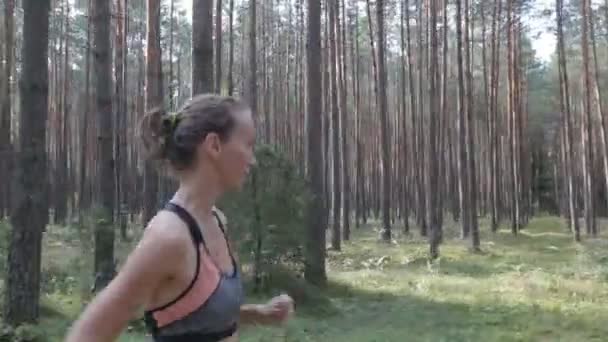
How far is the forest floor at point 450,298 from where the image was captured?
943 cm

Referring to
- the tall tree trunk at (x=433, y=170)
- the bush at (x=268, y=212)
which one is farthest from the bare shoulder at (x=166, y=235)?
the tall tree trunk at (x=433, y=170)

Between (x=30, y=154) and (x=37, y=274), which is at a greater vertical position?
(x=30, y=154)

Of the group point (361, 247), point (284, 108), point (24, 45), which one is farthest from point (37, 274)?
point (284, 108)

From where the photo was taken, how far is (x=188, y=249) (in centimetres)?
184

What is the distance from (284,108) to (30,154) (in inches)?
1443

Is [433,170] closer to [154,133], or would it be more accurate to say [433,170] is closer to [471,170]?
[471,170]

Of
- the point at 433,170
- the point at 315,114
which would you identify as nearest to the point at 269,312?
the point at 315,114

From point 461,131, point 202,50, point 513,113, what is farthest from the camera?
point 513,113

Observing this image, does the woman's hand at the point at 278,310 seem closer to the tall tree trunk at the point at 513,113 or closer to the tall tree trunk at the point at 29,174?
the tall tree trunk at the point at 29,174

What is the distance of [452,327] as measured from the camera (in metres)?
9.97

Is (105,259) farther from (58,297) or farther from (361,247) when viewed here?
(361,247)

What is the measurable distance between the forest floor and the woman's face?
6396 millimetres

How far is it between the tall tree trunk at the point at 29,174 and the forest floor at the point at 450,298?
532 millimetres

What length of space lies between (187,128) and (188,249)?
0.33 meters
